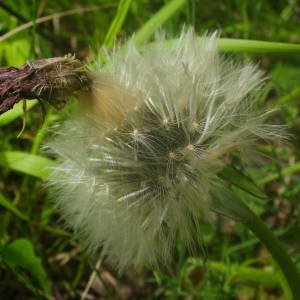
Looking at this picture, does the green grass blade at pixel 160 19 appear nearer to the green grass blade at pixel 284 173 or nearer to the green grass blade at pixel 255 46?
the green grass blade at pixel 255 46

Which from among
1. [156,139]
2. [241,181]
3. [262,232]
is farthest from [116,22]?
[262,232]

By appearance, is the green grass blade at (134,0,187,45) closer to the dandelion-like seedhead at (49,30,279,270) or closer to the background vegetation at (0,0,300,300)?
the background vegetation at (0,0,300,300)

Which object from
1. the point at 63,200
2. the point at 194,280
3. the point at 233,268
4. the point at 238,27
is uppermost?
the point at 238,27

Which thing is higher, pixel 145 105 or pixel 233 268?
pixel 145 105

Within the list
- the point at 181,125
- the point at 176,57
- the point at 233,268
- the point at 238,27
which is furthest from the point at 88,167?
the point at 238,27

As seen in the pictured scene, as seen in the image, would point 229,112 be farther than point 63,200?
No

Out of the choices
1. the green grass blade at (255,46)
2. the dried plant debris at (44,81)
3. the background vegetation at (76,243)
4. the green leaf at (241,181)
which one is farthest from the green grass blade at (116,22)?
the green leaf at (241,181)

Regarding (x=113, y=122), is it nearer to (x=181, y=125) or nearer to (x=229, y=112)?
(x=181, y=125)

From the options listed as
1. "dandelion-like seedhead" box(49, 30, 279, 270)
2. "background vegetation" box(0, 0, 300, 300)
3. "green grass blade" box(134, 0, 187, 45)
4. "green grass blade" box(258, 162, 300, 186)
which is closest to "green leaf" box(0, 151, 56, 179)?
"background vegetation" box(0, 0, 300, 300)
